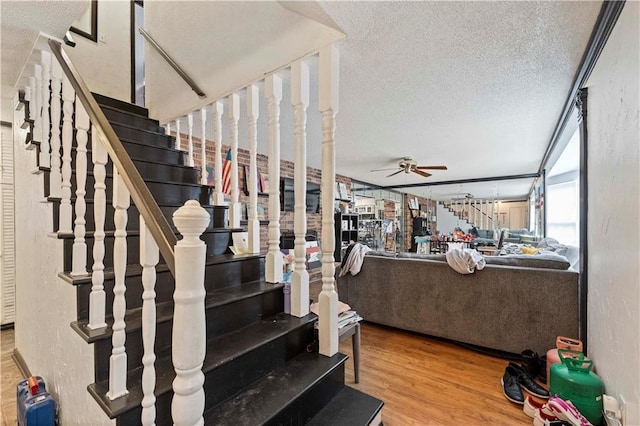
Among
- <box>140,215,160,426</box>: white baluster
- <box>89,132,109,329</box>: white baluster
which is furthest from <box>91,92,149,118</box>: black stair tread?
<box>140,215,160,426</box>: white baluster

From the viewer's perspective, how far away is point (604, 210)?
1.64m

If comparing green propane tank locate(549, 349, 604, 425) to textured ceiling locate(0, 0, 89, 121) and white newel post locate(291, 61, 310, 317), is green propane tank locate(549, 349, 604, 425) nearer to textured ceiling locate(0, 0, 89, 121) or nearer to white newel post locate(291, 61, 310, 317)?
white newel post locate(291, 61, 310, 317)

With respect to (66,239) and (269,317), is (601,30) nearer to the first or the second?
(269,317)

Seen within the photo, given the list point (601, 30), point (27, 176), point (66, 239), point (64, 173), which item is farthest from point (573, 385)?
point (27, 176)

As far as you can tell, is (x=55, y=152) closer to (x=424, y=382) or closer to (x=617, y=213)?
(x=424, y=382)

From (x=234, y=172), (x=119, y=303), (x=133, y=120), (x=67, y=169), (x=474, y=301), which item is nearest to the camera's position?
(x=119, y=303)

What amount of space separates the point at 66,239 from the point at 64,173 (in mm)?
339

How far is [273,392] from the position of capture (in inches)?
51.4

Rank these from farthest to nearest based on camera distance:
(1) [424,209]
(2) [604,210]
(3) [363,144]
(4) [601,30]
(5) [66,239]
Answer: (1) [424,209] < (3) [363,144] < (2) [604,210] < (4) [601,30] < (5) [66,239]

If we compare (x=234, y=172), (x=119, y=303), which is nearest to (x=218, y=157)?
(x=234, y=172)

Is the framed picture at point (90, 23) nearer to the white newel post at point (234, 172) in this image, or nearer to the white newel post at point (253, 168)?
the white newel post at point (234, 172)

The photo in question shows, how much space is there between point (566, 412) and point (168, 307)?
6.90ft

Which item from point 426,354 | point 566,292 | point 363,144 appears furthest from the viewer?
point 363,144

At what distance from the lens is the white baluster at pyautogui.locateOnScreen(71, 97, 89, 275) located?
1282 millimetres
